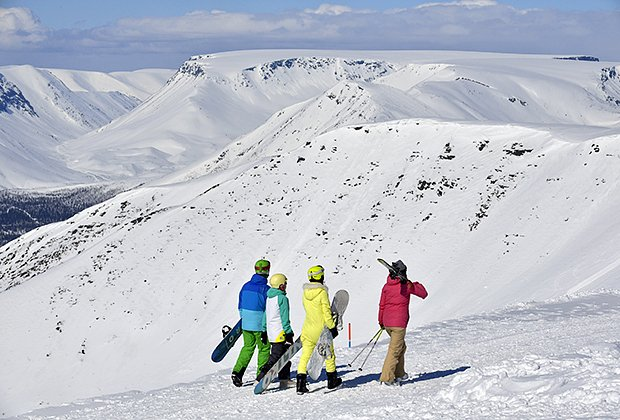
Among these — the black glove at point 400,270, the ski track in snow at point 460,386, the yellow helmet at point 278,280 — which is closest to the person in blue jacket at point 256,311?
the yellow helmet at point 278,280

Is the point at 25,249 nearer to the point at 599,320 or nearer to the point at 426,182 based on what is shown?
the point at 426,182

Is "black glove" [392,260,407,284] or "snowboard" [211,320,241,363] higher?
"black glove" [392,260,407,284]

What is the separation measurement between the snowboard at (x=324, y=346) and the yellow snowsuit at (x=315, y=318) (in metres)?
0.09

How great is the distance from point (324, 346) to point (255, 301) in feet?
6.24

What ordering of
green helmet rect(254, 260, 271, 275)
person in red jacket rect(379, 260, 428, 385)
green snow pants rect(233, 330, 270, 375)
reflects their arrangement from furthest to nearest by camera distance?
1. green snow pants rect(233, 330, 270, 375)
2. green helmet rect(254, 260, 271, 275)
3. person in red jacket rect(379, 260, 428, 385)

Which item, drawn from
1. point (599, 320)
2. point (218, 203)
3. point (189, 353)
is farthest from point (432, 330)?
point (218, 203)

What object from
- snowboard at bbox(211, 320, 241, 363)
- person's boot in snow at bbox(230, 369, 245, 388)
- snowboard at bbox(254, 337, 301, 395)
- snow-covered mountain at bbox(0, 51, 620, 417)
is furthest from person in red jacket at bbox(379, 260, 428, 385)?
snow-covered mountain at bbox(0, 51, 620, 417)

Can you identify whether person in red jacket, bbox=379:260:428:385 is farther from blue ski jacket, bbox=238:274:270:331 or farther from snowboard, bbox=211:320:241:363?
snowboard, bbox=211:320:241:363

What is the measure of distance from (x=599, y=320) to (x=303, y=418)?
10.4 m

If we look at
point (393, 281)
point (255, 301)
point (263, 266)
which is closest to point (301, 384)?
point (255, 301)

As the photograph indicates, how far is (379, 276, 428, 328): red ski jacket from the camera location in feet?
46.2

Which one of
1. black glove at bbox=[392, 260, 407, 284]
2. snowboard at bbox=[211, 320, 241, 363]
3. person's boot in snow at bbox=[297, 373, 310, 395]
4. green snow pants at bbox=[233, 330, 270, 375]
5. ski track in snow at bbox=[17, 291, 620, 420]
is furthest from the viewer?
snowboard at bbox=[211, 320, 241, 363]

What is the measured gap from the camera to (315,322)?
46.5 ft

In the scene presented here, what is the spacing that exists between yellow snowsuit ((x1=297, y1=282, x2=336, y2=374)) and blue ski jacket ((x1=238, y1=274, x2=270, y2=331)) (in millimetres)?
1305
